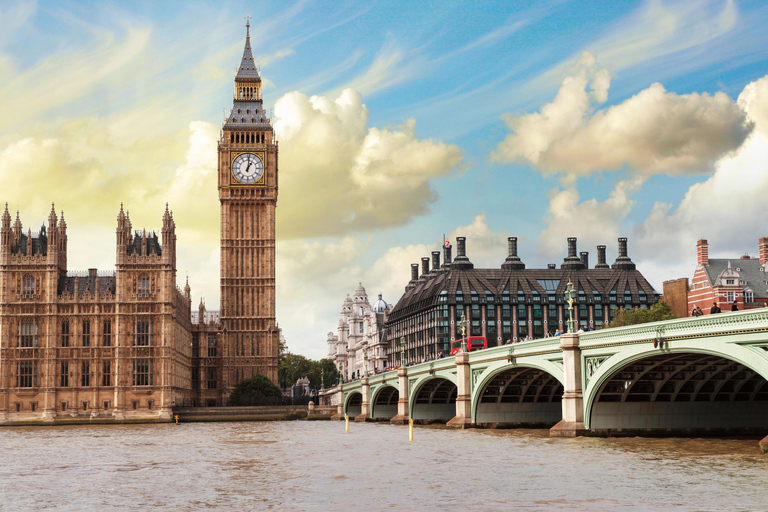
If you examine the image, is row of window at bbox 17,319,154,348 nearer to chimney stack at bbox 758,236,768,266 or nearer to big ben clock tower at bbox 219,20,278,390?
big ben clock tower at bbox 219,20,278,390

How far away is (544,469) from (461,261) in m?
130

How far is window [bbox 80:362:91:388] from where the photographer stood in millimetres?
132750

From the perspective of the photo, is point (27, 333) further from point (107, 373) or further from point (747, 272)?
point (747, 272)

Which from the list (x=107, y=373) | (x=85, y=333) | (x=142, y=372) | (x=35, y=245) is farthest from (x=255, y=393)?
(x=35, y=245)

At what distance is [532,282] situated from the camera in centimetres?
17200

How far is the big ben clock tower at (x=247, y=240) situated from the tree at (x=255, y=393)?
638 centimetres

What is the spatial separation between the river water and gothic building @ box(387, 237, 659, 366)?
10111 cm

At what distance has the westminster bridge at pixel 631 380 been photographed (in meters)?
47.1

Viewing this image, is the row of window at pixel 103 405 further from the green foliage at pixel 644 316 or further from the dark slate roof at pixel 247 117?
the green foliage at pixel 644 316

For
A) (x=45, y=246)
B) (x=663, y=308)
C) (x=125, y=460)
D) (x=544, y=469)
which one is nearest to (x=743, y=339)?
(x=544, y=469)

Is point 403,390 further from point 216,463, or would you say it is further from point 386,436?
point 216,463

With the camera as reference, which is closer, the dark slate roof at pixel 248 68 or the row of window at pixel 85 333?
the row of window at pixel 85 333

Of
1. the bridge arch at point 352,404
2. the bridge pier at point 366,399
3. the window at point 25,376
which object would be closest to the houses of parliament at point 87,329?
the window at point 25,376

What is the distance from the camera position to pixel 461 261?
173 m
